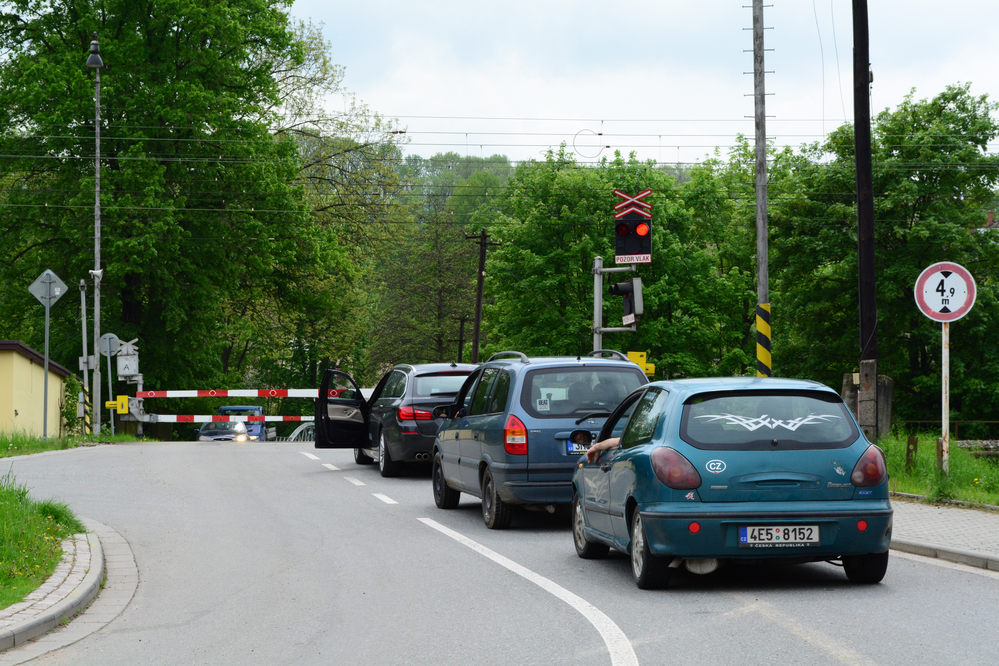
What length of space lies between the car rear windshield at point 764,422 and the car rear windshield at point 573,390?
3469 millimetres

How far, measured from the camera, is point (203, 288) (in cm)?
3934

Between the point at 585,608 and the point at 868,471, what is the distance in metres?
2.16

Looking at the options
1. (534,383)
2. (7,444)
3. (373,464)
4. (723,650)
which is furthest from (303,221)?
(723,650)

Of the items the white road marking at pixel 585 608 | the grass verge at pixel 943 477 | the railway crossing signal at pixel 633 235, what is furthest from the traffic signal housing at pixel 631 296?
the white road marking at pixel 585 608

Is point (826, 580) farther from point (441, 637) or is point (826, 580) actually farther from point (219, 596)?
point (219, 596)

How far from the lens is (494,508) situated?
1171 cm

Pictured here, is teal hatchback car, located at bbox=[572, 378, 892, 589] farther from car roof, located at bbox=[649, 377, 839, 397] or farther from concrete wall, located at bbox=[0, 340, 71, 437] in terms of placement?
concrete wall, located at bbox=[0, 340, 71, 437]

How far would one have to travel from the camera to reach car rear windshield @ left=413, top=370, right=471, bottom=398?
683 inches

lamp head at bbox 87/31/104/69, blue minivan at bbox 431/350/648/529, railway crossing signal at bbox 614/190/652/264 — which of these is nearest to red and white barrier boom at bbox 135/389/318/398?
lamp head at bbox 87/31/104/69

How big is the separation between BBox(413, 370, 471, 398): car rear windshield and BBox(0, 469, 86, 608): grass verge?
22.1 ft

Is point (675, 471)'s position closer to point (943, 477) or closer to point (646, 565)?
point (646, 565)

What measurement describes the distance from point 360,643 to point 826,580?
3674mm

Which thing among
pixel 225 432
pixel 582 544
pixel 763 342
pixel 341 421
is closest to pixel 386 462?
pixel 341 421

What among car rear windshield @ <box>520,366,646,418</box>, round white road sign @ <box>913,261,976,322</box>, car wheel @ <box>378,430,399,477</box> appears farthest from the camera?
car wheel @ <box>378,430,399,477</box>
